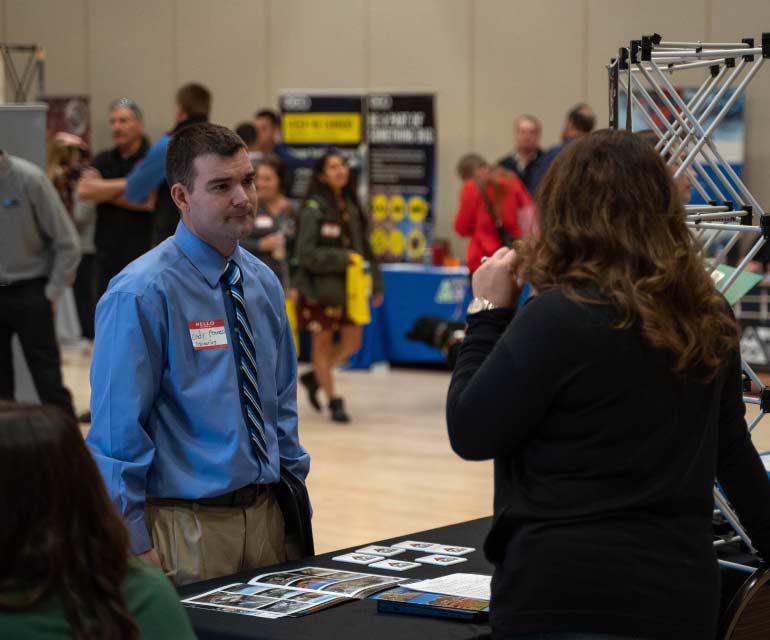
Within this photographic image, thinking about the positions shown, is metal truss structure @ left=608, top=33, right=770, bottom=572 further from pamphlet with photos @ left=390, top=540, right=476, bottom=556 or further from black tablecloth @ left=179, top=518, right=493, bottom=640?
black tablecloth @ left=179, top=518, right=493, bottom=640

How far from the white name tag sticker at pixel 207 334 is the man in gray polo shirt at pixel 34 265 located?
12.0 feet

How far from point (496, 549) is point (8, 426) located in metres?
0.80

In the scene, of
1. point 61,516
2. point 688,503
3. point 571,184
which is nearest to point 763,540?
point 688,503

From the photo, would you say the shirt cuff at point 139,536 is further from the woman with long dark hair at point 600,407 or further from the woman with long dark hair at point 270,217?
the woman with long dark hair at point 270,217

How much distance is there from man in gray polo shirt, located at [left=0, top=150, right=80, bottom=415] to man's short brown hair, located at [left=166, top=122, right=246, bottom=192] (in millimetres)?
3593

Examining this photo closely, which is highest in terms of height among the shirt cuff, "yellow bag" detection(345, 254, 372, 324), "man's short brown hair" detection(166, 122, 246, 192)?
"man's short brown hair" detection(166, 122, 246, 192)

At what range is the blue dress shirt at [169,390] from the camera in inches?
Answer: 99.4

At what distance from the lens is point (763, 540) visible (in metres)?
2.26

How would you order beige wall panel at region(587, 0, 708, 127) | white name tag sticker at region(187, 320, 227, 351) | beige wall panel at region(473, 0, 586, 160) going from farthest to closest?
beige wall panel at region(473, 0, 586, 160) < beige wall panel at region(587, 0, 708, 127) < white name tag sticker at region(187, 320, 227, 351)

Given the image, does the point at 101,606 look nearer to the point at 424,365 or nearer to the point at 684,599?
the point at 684,599

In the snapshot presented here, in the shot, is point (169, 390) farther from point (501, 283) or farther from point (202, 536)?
point (501, 283)

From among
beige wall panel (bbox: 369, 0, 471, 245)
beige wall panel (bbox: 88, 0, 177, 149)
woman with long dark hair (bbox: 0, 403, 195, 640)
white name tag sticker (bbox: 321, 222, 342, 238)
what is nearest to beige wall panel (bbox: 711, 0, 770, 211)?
beige wall panel (bbox: 369, 0, 471, 245)

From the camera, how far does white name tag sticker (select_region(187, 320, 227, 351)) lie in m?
2.65

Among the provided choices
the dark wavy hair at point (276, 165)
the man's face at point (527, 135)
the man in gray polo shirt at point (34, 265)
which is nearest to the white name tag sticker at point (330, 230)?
the dark wavy hair at point (276, 165)
